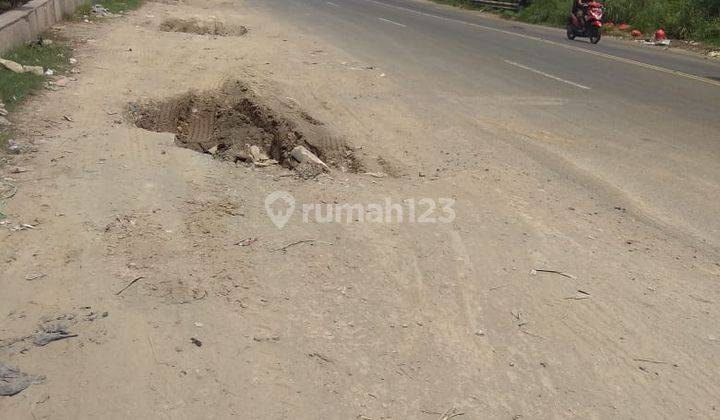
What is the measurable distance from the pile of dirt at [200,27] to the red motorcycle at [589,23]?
368 inches

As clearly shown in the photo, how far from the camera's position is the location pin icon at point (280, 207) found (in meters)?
4.46

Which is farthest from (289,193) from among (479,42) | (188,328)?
(479,42)

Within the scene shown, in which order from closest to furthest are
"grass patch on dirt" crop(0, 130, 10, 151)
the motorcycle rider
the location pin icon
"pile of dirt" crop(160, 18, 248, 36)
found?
the location pin icon, "grass patch on dirt" crop(0, 130, 10, 151), "pile of dirt" crop(160, 18, 248, 36), the motorcycle rider

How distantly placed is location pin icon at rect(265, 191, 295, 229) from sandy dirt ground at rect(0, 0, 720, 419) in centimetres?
7

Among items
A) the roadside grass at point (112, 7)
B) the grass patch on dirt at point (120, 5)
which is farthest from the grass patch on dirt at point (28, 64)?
the grass patch on dirt at point (120, 5)

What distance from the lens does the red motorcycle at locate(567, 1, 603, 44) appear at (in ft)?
56.2

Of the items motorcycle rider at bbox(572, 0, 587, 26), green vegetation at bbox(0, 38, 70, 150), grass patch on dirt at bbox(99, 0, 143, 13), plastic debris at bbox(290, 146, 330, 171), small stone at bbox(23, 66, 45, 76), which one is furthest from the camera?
motorcycle rider at bbox(572, 0, 587, 26)

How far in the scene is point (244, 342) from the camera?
122 inches

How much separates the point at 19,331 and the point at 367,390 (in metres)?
1.72

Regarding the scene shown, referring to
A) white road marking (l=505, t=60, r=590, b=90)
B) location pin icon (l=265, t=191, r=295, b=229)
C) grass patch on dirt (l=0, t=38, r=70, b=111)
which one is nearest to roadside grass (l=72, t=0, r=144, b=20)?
grass patch on dirt (l=0, t=38, r=70, b=111)

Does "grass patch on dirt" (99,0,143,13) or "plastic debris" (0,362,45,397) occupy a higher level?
"plastic debris" (0,362,45,397)

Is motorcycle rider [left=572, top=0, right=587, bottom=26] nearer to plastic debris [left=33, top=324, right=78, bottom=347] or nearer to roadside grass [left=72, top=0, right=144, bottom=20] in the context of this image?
roadside grass [left=72, top=0, right=144, bottom=20]

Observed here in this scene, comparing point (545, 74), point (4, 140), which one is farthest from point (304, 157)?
point (545, 74)

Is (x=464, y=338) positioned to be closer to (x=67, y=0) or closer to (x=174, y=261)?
(x=174, y=261)
